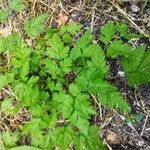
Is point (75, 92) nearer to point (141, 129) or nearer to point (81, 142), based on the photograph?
point (81, 142)

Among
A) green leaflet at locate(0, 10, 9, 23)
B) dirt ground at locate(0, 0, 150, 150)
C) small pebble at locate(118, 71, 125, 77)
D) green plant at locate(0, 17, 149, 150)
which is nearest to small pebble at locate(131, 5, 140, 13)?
dirt ground at locate(0, 0, 150, 150)

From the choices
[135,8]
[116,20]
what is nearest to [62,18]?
[116,20]

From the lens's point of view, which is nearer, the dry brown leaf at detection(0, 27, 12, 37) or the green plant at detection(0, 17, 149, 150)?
the green plant at detection(0, 17, 149, 150)

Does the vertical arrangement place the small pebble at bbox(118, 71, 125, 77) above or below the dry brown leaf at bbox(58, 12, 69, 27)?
below

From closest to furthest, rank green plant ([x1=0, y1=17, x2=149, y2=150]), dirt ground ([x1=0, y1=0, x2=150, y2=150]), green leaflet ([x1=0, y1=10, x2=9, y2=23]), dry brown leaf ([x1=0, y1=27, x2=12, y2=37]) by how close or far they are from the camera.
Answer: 1. green plant ([x1=0, y1=17, x2=149, y2=150])
2. dirt ground ([x1=0, y1=0, x2=150, y2=150])
3. green leaflet ([x1=0, y1=10, x2=9, y2=23])
4. dry brown leaf ([x1=0, y1=27, x2=12, y2=37])

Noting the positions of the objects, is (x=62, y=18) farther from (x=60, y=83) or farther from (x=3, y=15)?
(x=60, y=83)

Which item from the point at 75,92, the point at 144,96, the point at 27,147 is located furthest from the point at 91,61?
the point at 27,147

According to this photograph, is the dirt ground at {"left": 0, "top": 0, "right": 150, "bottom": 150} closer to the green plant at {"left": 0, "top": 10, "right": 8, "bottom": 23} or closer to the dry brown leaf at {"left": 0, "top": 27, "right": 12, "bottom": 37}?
the dry brown leaf at {"left": 0, "top": 27, "right": 12, "bottom": 37}

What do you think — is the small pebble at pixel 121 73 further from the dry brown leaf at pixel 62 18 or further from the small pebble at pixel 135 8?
the dry brown leaf at pixel 62 18
